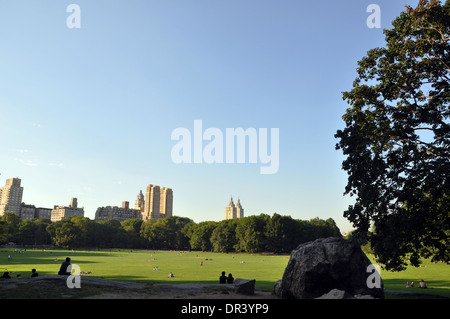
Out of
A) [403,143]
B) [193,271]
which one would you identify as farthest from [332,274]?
[193,271]

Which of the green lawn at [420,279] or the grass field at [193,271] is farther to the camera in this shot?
the grass field at [193,271]

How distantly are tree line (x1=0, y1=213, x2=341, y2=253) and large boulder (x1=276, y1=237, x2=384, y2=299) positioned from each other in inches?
4321

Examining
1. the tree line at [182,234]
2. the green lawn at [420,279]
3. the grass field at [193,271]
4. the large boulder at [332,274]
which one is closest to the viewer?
the large boulder at [332,274]

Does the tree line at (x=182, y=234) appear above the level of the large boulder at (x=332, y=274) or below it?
below

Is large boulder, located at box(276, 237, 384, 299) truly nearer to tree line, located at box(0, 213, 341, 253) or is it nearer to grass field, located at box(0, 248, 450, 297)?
grass field, located at box(0, 248, 450, 297)

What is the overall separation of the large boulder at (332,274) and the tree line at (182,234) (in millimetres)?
109742

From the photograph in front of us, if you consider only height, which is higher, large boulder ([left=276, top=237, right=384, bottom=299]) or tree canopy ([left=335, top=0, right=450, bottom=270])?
tree canopy ([left=335, top=0, right=450, bottom=270])

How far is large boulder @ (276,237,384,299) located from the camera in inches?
860

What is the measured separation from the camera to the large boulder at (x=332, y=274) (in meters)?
21.8

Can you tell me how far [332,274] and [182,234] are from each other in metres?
148
